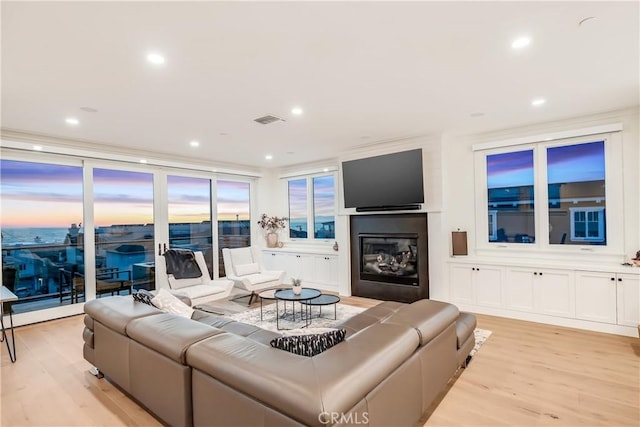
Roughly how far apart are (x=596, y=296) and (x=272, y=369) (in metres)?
4.31

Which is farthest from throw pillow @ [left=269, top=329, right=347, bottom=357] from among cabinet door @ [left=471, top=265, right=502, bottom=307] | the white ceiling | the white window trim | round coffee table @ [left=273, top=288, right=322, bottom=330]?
the white window trim

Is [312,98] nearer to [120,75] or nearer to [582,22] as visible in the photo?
→ [120,75]

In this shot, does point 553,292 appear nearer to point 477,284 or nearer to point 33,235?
point 477,284

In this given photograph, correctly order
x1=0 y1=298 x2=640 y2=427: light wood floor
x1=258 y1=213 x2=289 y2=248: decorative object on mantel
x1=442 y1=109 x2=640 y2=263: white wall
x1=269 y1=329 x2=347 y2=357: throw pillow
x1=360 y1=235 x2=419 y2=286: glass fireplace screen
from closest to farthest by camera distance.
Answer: x1=269 y1=329 x2=347 y2=357: throw pillow → x1=0 y1=298 x2=640 y2=427: light wood floor → x1=442 y1=109 x2=640 y2=263: white wall → x1=360 y1=235 x2=419 y2=286: glass fireplace screen → x1=258 y1=213 x2=289 y2=248: decorative object on mantel

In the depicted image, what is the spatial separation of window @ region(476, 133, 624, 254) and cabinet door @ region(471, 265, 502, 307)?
1.84ft

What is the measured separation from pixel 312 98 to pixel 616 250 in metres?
4.26

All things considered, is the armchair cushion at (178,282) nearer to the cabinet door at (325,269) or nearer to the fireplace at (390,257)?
the cabinet door at (325,269)

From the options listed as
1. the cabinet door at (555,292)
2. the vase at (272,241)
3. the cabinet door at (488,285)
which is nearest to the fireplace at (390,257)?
A: the cabinet door at (488,285)

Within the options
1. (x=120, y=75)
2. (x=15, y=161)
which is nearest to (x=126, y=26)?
(x=120, y=75)

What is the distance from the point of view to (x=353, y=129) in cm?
472

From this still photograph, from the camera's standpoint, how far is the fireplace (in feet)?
17.4

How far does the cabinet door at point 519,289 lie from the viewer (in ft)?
14.4

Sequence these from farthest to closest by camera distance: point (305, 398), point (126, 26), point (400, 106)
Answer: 1. point (400, 106)
2. point (126, 26)
3. point (305, 398)

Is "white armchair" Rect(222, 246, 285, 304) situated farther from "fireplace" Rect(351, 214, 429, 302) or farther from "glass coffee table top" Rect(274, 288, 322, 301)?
"fireplace" Rect(351, 214, 429, 302)
